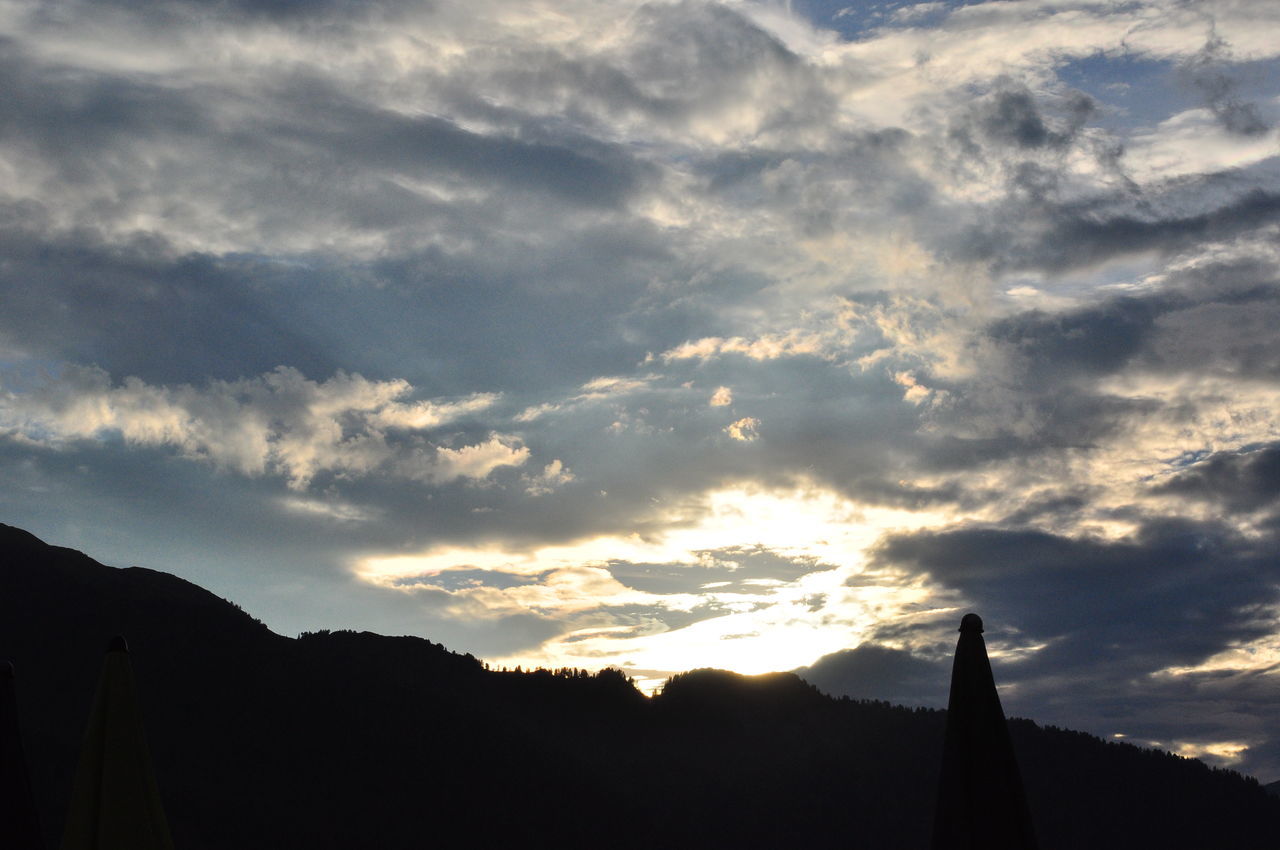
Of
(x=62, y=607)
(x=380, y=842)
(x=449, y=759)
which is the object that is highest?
(x=62, y=607)

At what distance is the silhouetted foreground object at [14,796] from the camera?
34.6 ft

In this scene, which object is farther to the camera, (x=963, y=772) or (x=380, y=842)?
(x=380, y=842)

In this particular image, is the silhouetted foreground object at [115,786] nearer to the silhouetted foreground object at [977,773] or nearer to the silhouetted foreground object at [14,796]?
the silhouetted foreground object at [14,796]

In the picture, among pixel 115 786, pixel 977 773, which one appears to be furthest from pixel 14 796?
pixel 977 773

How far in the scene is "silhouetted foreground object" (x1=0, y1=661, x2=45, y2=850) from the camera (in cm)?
1055

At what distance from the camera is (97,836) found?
1083 cm

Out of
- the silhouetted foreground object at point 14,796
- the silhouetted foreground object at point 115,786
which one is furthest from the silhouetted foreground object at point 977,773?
the silhouetted foreground object at point 14,796

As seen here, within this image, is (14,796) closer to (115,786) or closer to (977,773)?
(115,786)

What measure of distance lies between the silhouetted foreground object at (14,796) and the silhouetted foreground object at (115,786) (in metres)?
0.34

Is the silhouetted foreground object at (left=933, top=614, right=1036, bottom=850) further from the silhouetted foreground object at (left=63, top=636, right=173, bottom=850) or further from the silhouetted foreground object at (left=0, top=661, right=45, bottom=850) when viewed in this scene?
the silhouetted foreground object at (left=0, top=661, right=45, bottom=850)

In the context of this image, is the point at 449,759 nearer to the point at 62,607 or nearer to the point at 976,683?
the point at 62,607

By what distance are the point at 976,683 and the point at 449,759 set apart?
194 meters

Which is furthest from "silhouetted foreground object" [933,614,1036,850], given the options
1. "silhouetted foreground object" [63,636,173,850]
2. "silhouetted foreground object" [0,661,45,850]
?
"silhouetted foreground object" [0,661,45,850]

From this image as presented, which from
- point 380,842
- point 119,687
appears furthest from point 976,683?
point 380,842
